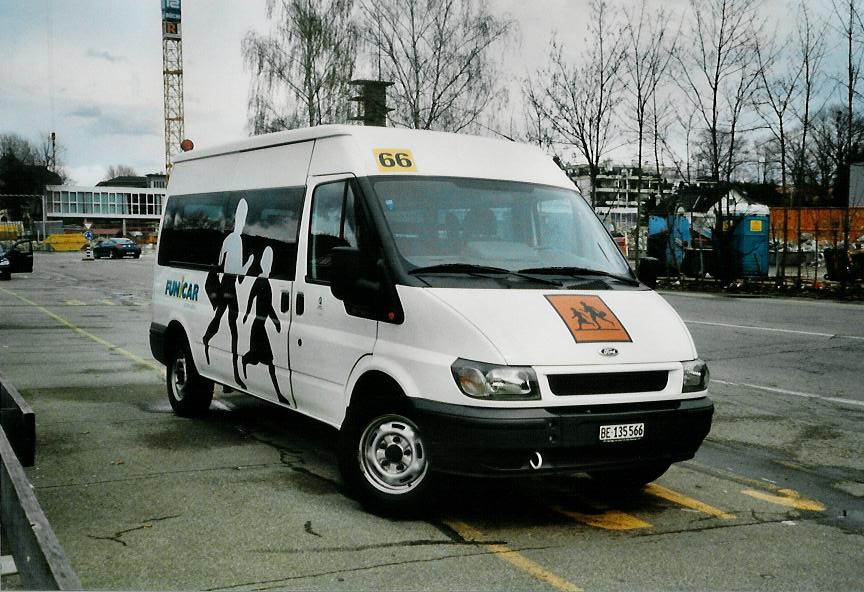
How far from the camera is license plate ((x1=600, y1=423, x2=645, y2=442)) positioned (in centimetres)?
514

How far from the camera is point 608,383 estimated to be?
5199 millimetres

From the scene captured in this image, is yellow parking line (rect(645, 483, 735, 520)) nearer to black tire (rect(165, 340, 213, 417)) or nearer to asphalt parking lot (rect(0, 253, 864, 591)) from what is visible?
asphalt parking lot (rect(0, 253, 864, 591))

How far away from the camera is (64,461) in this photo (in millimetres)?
6852

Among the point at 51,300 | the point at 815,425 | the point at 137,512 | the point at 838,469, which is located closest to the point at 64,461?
the point at 137,512

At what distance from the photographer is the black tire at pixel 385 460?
533cm

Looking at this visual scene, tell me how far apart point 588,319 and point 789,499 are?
189 centimetres

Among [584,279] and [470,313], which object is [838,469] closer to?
[584,279]

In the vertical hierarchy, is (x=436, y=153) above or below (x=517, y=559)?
above

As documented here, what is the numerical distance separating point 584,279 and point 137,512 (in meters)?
2.96

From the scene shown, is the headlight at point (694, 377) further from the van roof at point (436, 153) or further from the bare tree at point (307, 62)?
the bare tree at point (307, 62)

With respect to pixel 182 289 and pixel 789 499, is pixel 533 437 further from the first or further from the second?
pixel 182 289

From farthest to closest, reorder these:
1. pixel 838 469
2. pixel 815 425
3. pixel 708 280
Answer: pixel 708 280 → pixel 815 425 → pixel 838 469

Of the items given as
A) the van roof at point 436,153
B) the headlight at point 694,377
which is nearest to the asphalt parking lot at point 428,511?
the headlight at point 694,377

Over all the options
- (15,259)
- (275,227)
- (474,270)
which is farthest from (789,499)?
(15,259)
